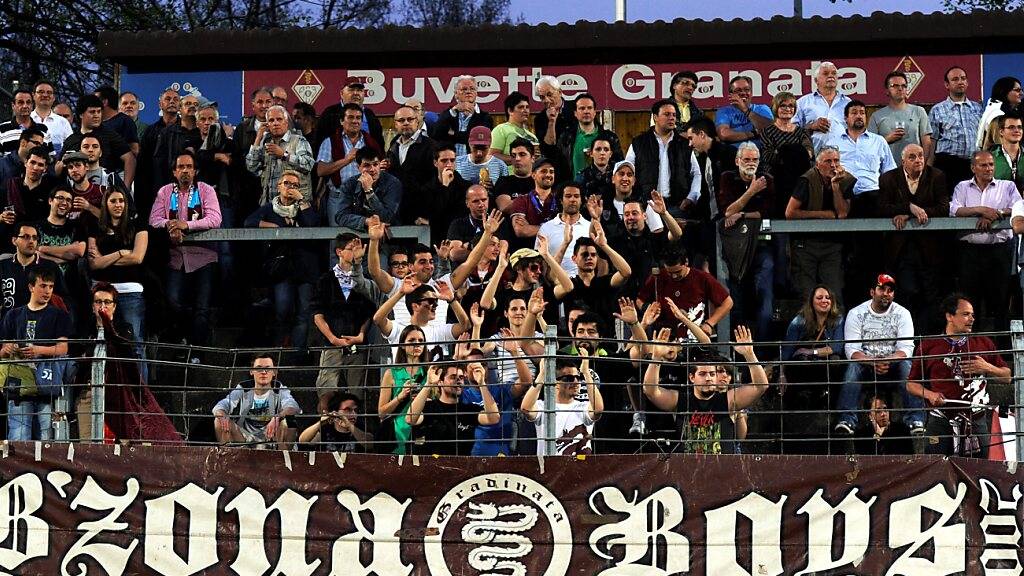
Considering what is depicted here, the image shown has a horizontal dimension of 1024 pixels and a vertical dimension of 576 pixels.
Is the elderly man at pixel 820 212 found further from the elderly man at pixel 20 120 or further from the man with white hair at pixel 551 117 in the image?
the elderly man at pixel 20 120

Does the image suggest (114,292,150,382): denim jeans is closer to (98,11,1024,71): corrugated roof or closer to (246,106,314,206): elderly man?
(246,106,314,206): elderly man

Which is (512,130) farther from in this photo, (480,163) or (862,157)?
(862,157)

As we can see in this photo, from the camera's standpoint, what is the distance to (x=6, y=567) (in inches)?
434

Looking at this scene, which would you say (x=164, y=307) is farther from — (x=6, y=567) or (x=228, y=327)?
(x=6, y=567)

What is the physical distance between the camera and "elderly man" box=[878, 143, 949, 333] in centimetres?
1452

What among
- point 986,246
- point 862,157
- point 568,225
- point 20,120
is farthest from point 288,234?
point 986,246

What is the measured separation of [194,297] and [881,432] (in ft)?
19.5

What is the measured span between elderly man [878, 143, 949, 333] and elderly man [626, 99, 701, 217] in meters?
1.56

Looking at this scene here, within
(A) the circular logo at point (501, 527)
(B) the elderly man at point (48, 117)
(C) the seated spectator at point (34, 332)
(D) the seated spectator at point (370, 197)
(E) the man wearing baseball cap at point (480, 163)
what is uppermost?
(B) the elderly man at point (48, 117)

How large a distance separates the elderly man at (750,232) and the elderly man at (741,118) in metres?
0.72

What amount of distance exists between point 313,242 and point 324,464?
4.15 meters

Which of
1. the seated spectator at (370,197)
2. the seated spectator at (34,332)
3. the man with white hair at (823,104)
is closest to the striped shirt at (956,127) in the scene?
the man with white hair at (823,104)

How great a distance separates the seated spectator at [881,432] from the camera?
11625mm

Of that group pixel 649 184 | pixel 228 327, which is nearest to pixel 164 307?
pixel 228 327
